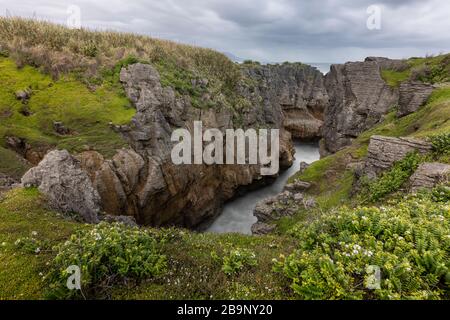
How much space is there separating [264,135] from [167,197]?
70.0ft

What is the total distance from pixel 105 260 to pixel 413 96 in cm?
2731

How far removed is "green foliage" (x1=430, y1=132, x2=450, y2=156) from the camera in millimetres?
12528

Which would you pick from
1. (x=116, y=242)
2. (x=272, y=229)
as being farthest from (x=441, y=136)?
(x=116, y=242)

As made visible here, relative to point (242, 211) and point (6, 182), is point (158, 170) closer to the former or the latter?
point (6, 182)

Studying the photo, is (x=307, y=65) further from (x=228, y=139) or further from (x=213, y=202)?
(x=213, y=202)

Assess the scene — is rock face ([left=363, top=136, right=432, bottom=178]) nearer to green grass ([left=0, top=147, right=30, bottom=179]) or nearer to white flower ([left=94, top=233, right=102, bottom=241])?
white flower ([left=94, top=233, right=102, bottom=241])

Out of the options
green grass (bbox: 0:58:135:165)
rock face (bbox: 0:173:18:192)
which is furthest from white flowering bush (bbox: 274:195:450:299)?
green grass (bbox: 0:58:135:165)

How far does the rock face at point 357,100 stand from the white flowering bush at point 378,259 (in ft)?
104

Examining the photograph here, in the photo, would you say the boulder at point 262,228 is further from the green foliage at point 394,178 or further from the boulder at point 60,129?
the boulder at point 60,129

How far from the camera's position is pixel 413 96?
2388 cm

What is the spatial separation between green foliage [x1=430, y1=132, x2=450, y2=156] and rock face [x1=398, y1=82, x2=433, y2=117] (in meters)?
12.3

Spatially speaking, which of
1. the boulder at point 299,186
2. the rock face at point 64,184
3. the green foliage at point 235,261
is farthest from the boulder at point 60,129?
the boulder at point 299,186

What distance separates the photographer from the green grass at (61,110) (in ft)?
56.0

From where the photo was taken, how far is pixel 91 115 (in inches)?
757
